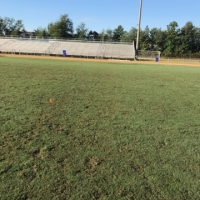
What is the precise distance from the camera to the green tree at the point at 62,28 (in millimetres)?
69250

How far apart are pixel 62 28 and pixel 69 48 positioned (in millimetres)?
28264

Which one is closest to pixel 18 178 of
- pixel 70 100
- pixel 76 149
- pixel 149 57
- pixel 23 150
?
pixel 23 150

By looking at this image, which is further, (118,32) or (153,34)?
(118,32)

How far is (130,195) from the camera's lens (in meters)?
2.55

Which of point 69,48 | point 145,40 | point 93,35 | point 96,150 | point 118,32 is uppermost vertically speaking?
point 118,32

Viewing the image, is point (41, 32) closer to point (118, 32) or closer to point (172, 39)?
point (118, 32)

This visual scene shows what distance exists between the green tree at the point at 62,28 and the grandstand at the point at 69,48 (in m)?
21.7

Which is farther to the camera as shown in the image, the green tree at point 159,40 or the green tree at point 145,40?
the green tree at point 159,40

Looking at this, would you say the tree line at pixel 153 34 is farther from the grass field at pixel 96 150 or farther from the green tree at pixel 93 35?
the grass field at pixel 96 150

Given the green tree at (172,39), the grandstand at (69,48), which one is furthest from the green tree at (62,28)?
the green tree at (172,39)

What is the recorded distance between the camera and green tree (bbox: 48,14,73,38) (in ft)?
227

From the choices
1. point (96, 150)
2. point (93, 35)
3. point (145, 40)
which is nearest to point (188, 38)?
point (145, 40)

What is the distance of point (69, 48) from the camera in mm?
45031

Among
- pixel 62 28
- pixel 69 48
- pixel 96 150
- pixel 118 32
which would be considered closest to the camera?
pixel 96 150
